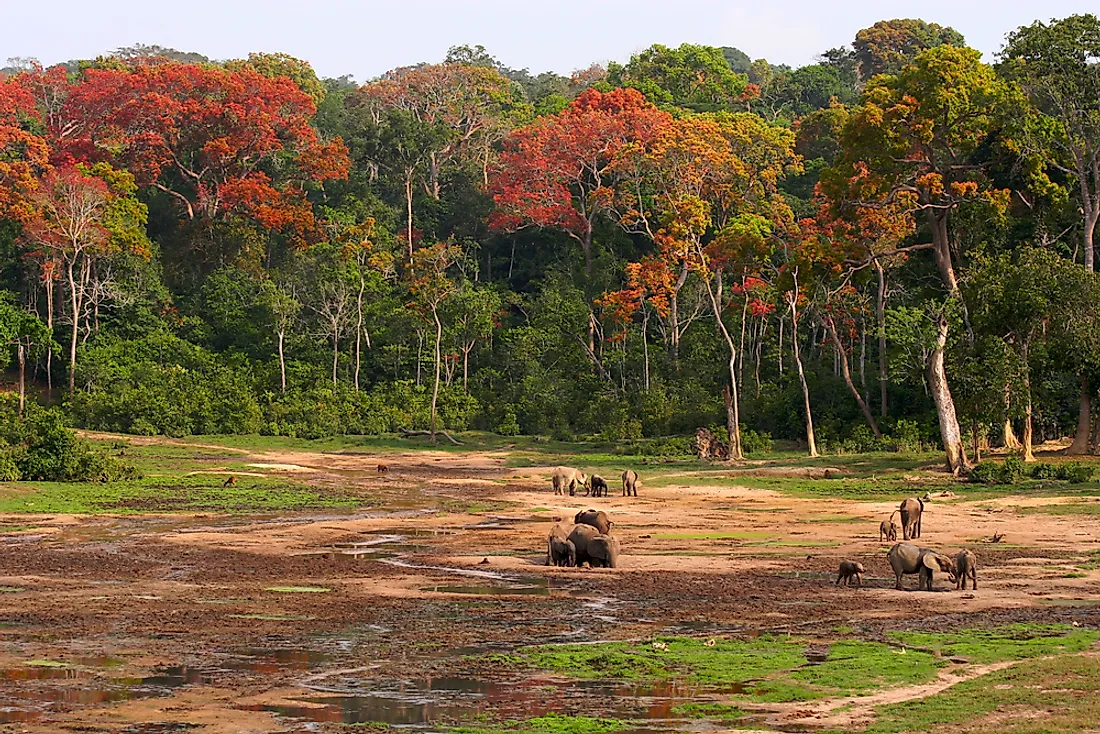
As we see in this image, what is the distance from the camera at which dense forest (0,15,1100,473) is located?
3744 centimetres

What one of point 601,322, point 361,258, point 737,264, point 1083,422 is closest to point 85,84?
point 361,258

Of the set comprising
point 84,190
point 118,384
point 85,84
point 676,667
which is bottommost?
point 676,667

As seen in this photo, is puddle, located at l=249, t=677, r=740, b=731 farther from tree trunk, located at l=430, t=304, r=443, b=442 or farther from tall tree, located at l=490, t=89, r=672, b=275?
tall tree, located at l=490, t=89, r=672, b=275

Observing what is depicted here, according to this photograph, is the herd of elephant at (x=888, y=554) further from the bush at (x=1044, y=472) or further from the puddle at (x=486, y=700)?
the bush at (x=1044, y=472)

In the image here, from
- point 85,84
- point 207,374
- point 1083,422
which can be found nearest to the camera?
point 1083,422

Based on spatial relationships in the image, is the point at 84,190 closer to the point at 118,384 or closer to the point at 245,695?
the point at 118,384

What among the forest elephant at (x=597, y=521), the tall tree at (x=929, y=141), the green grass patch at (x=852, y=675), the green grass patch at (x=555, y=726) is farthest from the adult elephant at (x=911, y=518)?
the tall tree at (x=929, y=141)

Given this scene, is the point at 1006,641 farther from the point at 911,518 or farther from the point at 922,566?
the point at 911,518

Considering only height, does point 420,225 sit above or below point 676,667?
above

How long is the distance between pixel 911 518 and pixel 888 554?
4.25 metres

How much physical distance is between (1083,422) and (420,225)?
37169 mm

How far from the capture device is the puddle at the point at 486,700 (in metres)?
10.8

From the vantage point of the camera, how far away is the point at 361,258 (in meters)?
60.4

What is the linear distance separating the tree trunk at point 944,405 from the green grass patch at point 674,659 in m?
21.6
